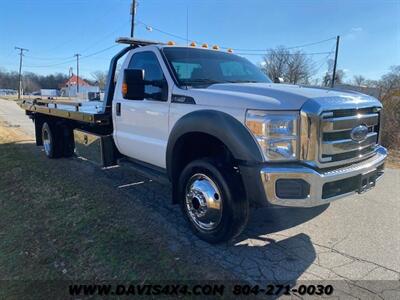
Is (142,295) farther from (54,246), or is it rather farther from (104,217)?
(104,217)

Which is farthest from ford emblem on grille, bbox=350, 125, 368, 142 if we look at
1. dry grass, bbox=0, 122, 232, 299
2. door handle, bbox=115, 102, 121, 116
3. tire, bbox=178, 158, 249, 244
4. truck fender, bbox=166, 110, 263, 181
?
door handle, bbox=115, 102, 121, 116

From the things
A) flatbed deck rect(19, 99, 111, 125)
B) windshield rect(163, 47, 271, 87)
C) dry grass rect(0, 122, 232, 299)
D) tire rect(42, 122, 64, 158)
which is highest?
windshield rect(163, 47, 271, 87)

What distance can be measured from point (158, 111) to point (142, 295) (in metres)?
2.19

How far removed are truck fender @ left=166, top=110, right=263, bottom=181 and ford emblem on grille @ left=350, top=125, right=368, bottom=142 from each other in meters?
1.00

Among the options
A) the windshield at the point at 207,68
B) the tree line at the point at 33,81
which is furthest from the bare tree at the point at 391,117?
the tree line at the point at 33,81

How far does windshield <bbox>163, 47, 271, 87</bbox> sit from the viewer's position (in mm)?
4297

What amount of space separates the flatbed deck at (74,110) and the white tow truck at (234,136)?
1.28 ft

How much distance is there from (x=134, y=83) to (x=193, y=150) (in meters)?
1.02

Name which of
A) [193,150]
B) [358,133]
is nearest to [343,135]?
[358,133]

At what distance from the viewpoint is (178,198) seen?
4.11 meters

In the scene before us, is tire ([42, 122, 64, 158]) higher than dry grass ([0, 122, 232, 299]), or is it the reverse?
tire ([42, 122, 64, 158])

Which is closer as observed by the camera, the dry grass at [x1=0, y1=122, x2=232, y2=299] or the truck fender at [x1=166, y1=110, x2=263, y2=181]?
the truck fender at [x1=166, y1=110, x2=263, y2=181]

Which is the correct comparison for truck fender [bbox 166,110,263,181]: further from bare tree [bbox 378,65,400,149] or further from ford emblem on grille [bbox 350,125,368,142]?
bare tree [bbox 378,65,400,149]

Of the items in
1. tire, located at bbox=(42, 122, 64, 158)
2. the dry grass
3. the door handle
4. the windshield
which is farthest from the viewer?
tire, located at bbox=(42, 122, 64, 158)
